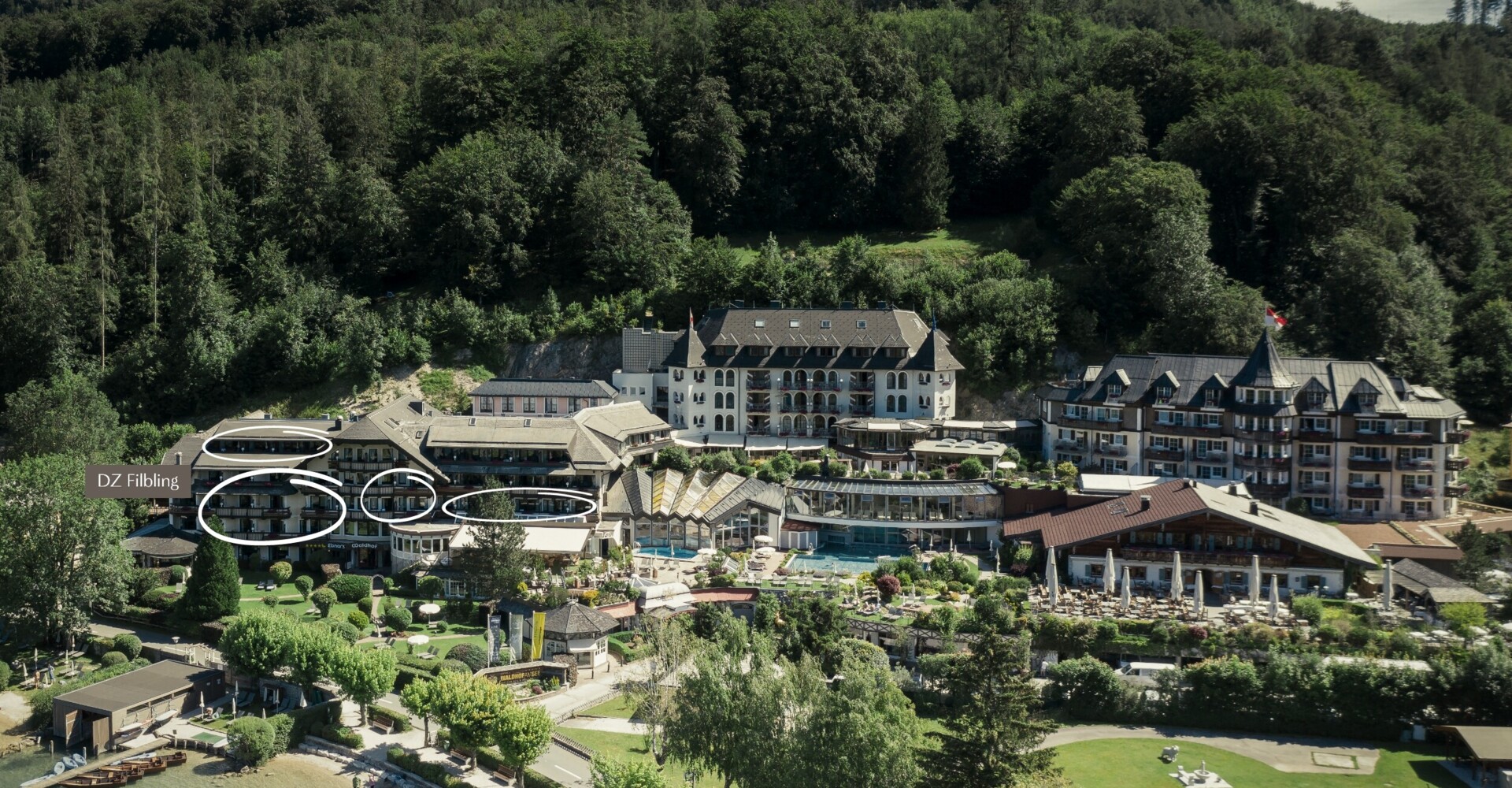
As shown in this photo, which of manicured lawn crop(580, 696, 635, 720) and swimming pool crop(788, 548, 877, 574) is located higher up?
swimming pool crop(788, 548, 877, 574)

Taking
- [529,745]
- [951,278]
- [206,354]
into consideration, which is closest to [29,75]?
[206,354]

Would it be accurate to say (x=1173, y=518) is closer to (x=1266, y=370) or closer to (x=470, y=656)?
(x=1266, y=370)

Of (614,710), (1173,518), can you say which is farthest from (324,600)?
(1173,518)

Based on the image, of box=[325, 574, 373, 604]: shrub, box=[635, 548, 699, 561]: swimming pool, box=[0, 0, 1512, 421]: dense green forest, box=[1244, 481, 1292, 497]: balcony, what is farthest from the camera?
box=[0, 0, 1512, 421]: dense green forest

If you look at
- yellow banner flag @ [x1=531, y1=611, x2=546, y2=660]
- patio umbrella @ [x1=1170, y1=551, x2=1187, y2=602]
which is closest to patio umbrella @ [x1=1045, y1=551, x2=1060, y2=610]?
patio umbrella @ [x1=1170, y1=551, x2=1187, y2=602]

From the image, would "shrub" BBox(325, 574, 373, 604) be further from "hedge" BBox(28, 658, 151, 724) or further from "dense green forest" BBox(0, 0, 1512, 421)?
"dense green forest" BBox(0, 0, 1512, 421)

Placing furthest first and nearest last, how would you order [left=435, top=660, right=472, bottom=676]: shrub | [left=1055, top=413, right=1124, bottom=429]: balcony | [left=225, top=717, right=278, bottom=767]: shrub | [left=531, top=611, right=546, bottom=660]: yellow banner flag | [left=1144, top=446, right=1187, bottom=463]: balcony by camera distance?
[left=1055, top=413, right=1124, bottom=429]: balcony
[left=1144, top=446, right=1187, bottom=463]: balcony
[left=531, top=611, right=546, bottom=660]: yellow banner flag
[left=435, top=660, right=472, bottom=676]: shrub
[left=225, top=717, right=278, bottom=767]: shrub

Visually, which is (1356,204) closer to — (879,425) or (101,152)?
(879,425)
